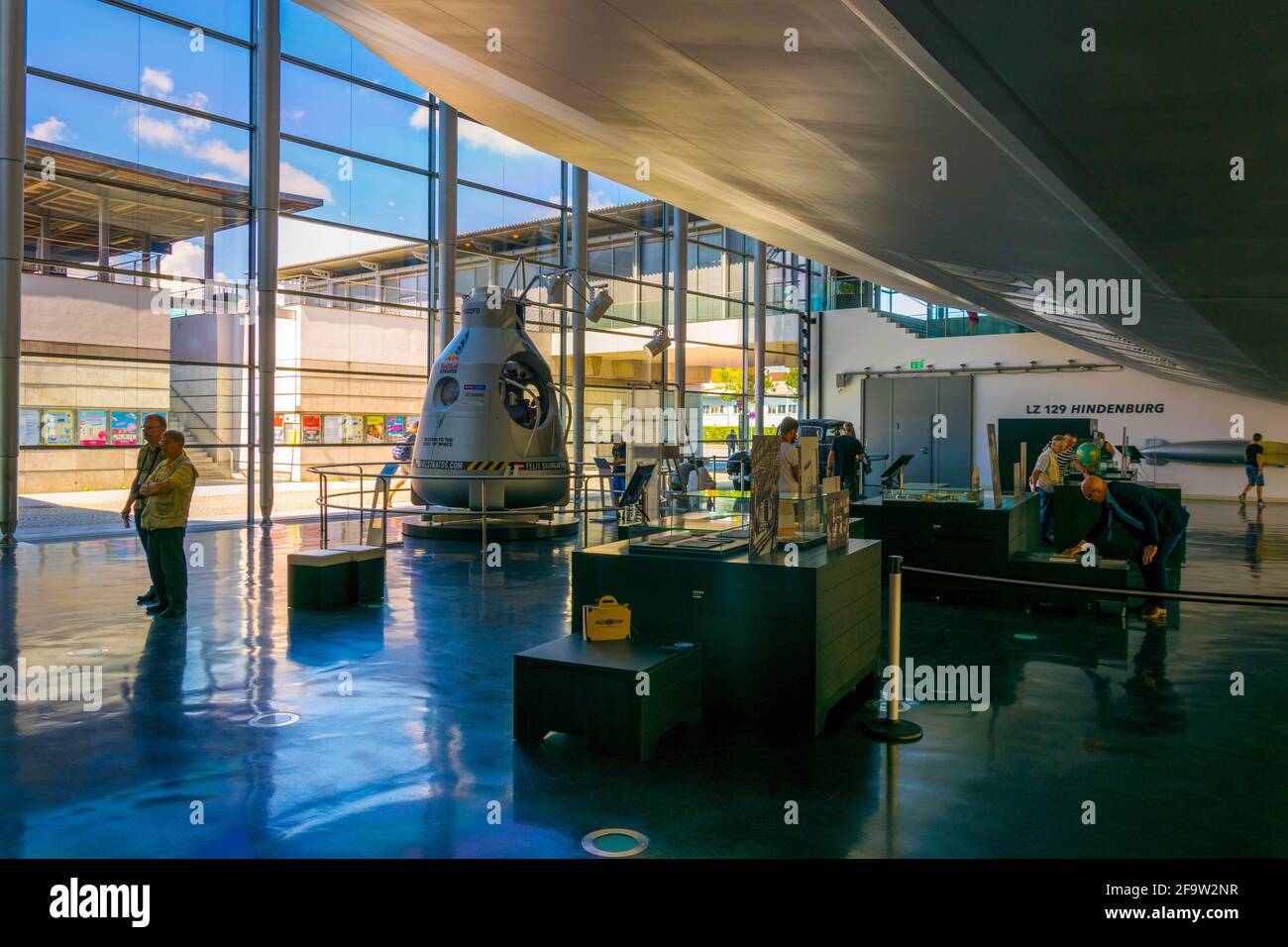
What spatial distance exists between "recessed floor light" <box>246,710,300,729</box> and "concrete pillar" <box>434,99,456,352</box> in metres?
12.7

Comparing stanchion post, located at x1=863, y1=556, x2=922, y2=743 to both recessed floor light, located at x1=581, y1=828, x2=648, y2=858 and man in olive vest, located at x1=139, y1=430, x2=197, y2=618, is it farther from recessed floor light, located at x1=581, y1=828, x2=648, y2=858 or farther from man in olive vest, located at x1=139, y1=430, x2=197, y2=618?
man in olive vest, located at x1=139, y1=430, x2=197, y2=618

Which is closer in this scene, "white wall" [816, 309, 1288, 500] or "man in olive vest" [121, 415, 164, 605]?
"man in olive vest" [121, 415, 164, 605]

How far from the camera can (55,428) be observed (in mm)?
12805

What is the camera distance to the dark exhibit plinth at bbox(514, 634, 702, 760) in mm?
4160

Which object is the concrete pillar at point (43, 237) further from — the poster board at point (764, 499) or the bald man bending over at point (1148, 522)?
the bald man bending over at point (1148, 522)

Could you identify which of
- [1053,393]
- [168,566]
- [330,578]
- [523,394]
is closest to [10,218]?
[523,394]

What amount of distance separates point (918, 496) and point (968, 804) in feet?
18.3

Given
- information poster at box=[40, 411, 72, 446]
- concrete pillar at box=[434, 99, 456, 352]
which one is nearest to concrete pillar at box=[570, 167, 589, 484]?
concrete pillar at box=[434, 99, 456, 352]

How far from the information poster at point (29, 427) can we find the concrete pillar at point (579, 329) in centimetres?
993

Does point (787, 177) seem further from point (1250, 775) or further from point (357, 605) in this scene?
point (357, 605)

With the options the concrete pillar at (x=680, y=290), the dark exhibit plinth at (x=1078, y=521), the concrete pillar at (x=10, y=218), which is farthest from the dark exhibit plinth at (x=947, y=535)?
the concrete pillar at (x=680, y=290)

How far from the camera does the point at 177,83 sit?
13.8 meters

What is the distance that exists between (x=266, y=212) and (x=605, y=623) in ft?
40.9

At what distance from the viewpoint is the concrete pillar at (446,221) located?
16.9 meters
